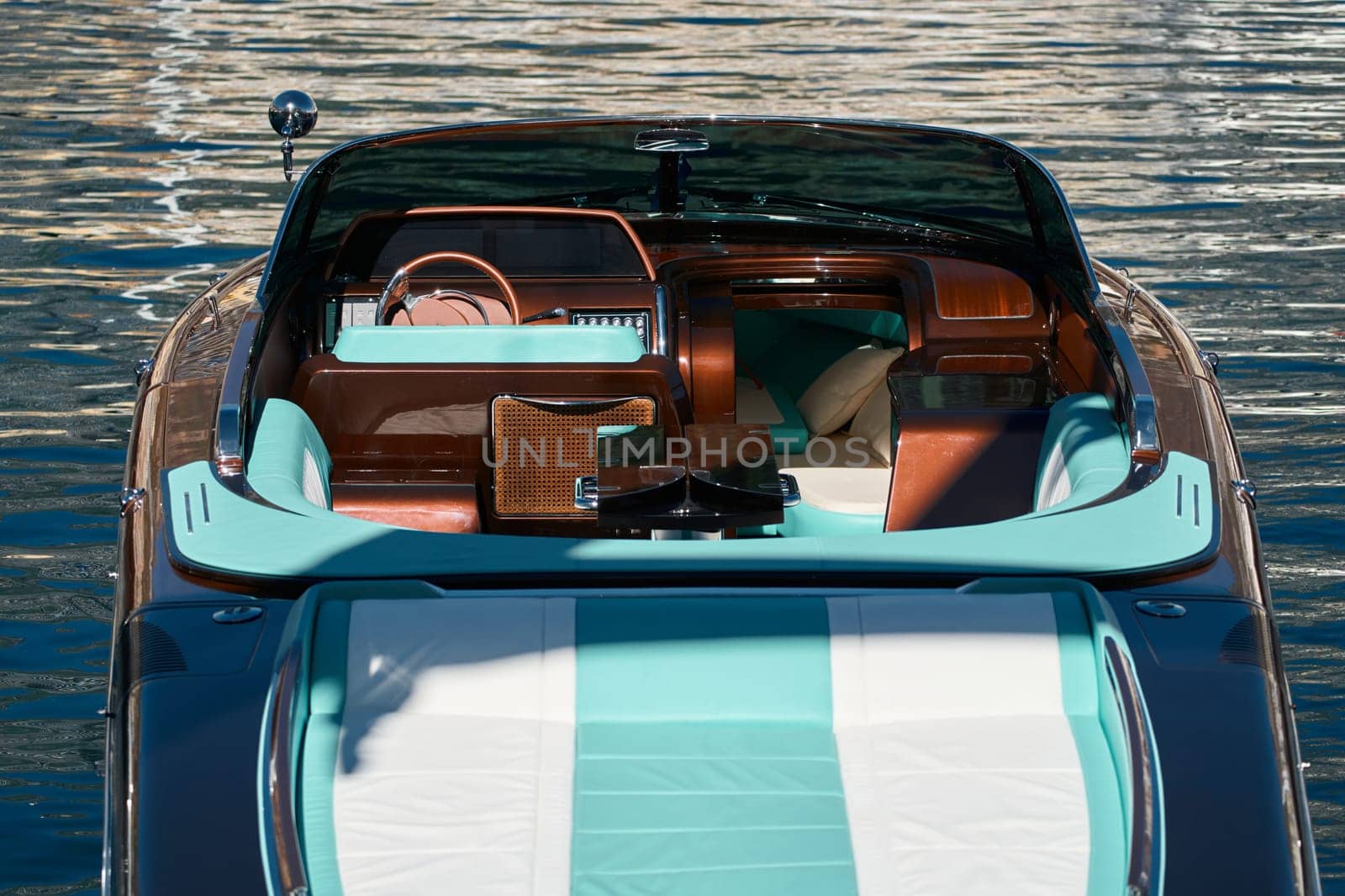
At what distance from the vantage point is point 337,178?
4.42 meters

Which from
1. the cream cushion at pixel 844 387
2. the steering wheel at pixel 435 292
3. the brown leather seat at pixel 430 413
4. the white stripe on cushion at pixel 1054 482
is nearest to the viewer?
the white stripe on cushion at pixel 1054 482

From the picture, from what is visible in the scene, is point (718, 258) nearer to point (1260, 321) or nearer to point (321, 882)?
point (321, 882)

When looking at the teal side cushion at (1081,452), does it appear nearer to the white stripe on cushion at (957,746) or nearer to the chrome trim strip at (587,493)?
the white stripe on cushion at (957,746)

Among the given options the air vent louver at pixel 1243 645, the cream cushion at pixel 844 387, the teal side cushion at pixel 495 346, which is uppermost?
the cream cushion at pixel 844 387

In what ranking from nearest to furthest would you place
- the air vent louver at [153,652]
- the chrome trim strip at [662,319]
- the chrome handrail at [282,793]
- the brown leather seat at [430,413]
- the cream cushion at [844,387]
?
the chrome handrail at [282,793] → the air vent louver at [153,652] → the brown leather seat at [430,413] → the chrome trim strip at [662,319] → the cream cushion at [844,387]

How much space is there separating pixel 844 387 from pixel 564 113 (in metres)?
7.87

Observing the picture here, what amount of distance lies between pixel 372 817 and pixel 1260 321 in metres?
6.22

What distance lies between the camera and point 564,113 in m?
12.3

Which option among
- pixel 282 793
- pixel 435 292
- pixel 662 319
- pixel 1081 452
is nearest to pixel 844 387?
pixel 662 319

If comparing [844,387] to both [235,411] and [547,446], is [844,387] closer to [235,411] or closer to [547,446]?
[547,446]

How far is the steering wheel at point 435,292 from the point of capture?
13.5 feet

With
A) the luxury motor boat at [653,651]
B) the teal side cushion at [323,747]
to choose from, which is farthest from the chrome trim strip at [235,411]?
the teal side cushion at [323,747]

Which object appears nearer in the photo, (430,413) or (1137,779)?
(1137,779)

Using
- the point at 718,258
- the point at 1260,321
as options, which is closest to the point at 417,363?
the point at 718,258
